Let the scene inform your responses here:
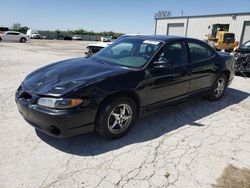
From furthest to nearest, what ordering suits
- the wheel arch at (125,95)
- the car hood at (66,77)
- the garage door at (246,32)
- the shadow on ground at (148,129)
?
1. the garage door at (246,32)
2. the shadow on ground at (148,129)
3. the wheel arch at (125,95)
4. the car hood at (66,77)

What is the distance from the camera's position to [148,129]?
3887mm

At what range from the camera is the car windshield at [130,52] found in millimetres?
3763

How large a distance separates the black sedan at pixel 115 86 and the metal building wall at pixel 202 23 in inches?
996

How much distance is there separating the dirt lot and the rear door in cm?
74

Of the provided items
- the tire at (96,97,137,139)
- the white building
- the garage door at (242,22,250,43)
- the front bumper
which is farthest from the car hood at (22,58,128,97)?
the white building

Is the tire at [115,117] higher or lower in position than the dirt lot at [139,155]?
higher

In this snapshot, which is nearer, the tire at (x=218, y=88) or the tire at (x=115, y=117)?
the tire at (x=115, y=117)

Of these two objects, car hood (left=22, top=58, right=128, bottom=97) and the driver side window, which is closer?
car hood (left=22, top=58, right=128, bottom=97)

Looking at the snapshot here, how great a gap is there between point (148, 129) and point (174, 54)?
1.43 m

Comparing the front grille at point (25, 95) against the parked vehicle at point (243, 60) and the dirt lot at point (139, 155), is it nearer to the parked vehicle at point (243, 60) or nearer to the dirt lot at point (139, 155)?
the dirt lot at point (139, 155)

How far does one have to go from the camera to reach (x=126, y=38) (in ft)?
15.3

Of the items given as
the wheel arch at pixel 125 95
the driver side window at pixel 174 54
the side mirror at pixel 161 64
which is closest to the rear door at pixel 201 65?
the driver side window at pixel 174 54

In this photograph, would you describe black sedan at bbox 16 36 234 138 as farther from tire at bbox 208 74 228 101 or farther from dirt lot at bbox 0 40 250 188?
tire at bbox 208 74 228 101

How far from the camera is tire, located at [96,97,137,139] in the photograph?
3.16 meters
